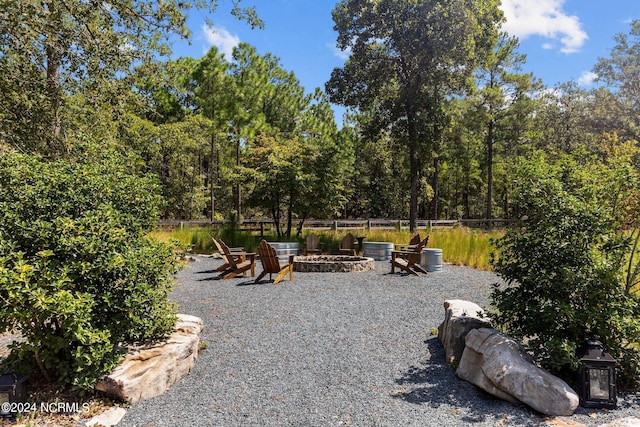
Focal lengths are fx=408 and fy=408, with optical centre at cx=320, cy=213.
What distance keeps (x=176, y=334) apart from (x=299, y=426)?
1.70 m

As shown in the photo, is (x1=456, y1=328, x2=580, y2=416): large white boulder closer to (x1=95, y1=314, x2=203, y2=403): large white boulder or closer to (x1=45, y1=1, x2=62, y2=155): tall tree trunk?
(x1=95, y1=314, x2=203, y2=403): large white boulder

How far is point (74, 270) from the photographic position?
336cm

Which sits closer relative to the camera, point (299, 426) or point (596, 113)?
point (299, 426)

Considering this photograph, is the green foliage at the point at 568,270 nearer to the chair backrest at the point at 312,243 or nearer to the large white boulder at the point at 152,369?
the large white boulder at the point at 152,369

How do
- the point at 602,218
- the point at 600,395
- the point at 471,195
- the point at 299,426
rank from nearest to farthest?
the point at 299,426, the point at 600,395, the point at 602,218, the point at 471,195

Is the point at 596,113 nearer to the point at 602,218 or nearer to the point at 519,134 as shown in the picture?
the point at 519,134

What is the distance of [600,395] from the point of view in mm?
3215

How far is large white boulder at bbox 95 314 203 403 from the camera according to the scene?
3.25 metres

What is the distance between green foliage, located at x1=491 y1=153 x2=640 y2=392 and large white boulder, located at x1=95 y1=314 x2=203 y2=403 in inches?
120

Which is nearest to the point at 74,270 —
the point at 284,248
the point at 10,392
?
the point at 10,392

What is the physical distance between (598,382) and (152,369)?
3634 mm

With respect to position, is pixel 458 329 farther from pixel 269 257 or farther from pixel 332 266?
pixel 332 266

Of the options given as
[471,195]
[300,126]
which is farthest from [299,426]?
[471,195]

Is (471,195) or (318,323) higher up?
(471,195)
